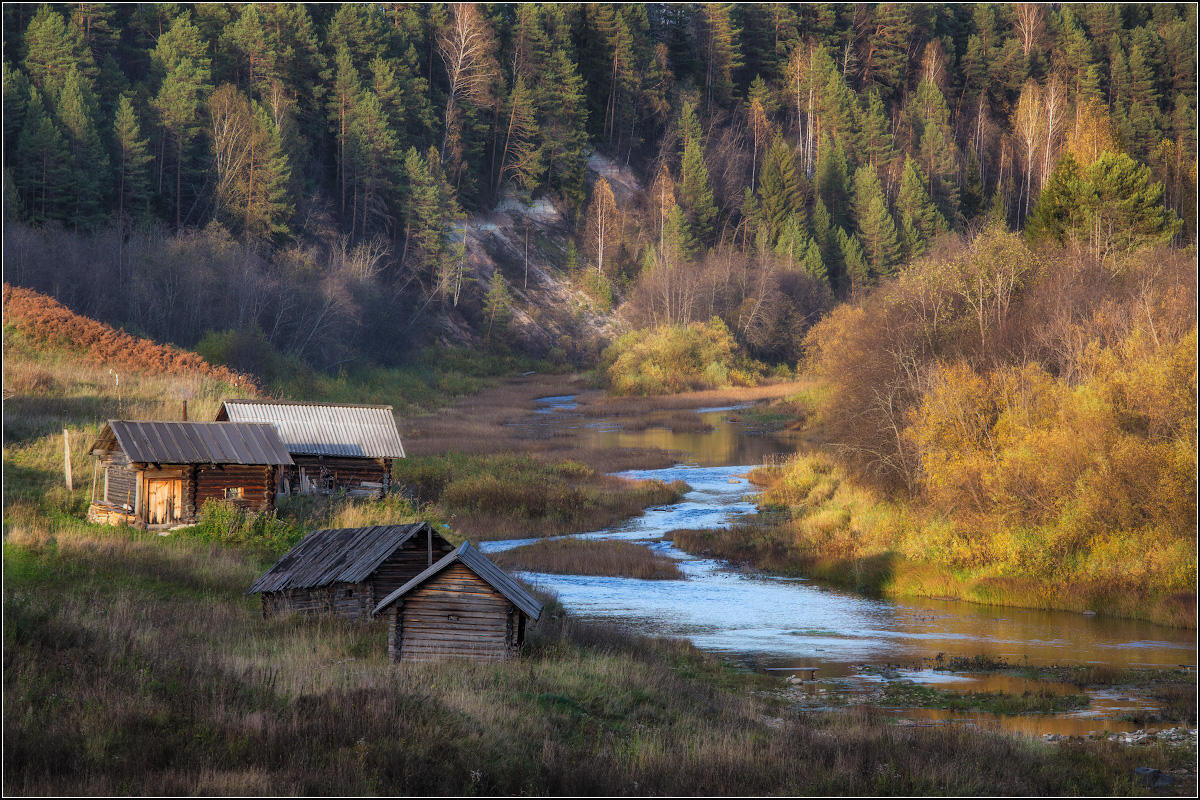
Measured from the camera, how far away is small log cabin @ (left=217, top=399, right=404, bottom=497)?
120 feet

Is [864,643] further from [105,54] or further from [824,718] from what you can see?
[105,54]

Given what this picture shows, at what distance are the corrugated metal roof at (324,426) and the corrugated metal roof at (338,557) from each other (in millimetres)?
12410

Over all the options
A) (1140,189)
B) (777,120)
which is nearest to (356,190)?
(1140,189)

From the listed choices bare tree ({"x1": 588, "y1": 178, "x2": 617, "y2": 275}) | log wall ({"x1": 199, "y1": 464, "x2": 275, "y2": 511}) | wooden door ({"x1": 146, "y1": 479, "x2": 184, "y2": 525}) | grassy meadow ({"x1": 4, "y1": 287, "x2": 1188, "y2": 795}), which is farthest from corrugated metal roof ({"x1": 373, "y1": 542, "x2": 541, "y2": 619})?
bare tree ({"x1": 588, "y1": 178, "x2": 617, "y2": 275})

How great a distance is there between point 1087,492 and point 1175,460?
7.90 feet

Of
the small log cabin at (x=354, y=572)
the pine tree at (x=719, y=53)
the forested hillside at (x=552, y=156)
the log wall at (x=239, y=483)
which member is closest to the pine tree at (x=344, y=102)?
the forested hillside at (x=552, y=156)

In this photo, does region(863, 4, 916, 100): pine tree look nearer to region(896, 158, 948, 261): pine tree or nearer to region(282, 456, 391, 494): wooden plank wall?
region(896, 158, 948, 261): pine tree

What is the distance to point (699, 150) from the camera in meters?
120

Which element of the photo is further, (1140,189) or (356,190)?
(356,190)

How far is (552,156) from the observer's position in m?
113

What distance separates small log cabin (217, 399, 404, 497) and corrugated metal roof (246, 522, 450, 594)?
11.9 m

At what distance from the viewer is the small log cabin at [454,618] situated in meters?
19.2

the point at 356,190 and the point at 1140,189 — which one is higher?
the point at 356,190

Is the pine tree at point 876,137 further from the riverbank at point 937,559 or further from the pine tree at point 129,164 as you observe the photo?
the riverbank at point 937,559
